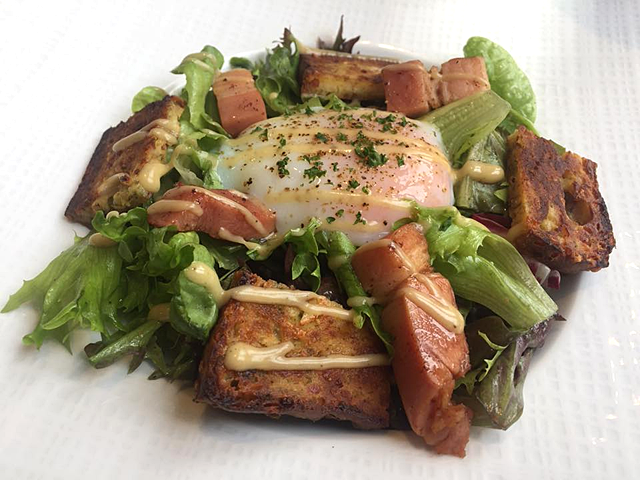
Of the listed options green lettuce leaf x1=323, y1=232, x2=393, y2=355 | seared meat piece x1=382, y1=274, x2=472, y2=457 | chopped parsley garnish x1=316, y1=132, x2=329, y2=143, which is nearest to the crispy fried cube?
chopped parsley garnish x1=316, y1=132, x2=329, y2=143

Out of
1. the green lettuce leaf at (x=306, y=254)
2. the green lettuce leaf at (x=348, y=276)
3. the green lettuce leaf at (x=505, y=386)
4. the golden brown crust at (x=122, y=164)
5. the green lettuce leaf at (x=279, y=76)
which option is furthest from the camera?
the green lettuce leaf at (x=279, y=76)

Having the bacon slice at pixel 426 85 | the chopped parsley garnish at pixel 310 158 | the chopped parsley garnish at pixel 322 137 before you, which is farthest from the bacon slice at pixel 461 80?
the chopped parsley garnish at pixel 310 158

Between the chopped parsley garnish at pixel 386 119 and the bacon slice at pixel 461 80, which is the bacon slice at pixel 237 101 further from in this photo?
the bacon slice at pixel 461 80

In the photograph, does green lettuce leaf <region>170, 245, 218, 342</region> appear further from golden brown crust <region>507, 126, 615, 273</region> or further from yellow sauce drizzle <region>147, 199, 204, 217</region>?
golden brown crust <region>507, 126, 615, 273</region>

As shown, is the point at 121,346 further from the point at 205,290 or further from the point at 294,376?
the point at 294,376

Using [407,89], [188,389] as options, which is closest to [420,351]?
[188,389]

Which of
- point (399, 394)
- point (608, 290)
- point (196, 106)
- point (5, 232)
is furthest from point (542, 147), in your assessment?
point (5, 232)
